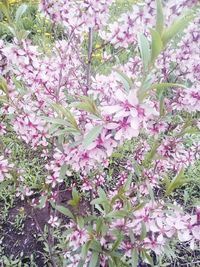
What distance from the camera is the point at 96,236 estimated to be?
1502 mm

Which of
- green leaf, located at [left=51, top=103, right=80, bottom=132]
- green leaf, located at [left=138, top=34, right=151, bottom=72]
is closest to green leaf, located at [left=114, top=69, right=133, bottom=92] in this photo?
green leaf, located at [left=138, top=34, right=151, bottom=72]

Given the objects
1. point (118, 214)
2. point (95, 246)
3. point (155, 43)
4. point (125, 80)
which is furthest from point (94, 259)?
point (155, 43)

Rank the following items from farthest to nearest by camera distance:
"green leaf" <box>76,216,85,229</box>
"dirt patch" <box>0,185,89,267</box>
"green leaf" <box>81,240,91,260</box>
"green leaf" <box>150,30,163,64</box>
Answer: "dirt patch" <box>0,185,89,267</box>
"green leaf" <box>76,216,85,229</box>
"green leaf" <box>81,240,91,260</box>
"green leaf" <box>150,30,163,64</box>

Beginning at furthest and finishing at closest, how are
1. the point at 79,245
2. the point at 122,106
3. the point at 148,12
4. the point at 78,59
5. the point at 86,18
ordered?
the point at 78,59, the point at 79,245, the point at 86,18, the point at 148,12, the point at 122,106

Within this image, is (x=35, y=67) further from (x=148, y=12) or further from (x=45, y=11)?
(x=148, y=12)

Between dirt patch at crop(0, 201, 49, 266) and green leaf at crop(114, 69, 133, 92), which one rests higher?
green leaf at crop(114, 69, 133, 92)

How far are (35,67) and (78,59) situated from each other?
0.29m

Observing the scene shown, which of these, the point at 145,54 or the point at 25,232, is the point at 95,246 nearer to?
the point at 145,54

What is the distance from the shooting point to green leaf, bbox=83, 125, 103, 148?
980 millimetres

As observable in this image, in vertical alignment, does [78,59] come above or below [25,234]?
above

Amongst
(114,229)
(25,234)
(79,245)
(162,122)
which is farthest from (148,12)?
(25,234)

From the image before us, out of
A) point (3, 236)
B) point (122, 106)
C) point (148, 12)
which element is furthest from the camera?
point (3, 236)

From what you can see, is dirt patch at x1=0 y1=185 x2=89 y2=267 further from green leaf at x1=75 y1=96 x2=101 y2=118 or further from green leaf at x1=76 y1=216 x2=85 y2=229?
green leaf at x1=75 y1=96 x2=101 y2=118

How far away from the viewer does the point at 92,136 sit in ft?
3.25
